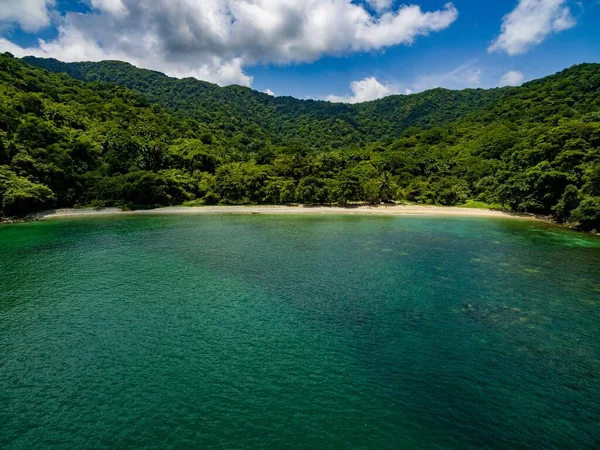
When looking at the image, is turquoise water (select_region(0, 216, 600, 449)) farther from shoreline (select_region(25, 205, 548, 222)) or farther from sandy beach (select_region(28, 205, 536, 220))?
sandy beach (select_region(28, 205, 536, 220))

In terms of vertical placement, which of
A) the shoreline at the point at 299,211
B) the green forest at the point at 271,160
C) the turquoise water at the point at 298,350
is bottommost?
the turquoise water at the point at 298,350

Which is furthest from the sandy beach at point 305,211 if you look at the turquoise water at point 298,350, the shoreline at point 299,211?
the turquoise water at point 298,350

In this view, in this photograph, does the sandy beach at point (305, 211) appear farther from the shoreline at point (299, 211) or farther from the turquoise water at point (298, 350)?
the turquoise water at point (298, 350)

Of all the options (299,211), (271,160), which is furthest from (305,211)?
(271,160)

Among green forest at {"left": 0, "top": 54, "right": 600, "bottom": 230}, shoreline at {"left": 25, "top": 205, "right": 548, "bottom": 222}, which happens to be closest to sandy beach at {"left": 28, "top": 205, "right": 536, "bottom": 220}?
shoreline at {"left": 25, "top": 205, "right": 548, "bottom": 222}

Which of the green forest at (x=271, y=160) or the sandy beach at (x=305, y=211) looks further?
the sandy beach at (x=305, y=211)

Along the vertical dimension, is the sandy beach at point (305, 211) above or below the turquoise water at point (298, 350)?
above

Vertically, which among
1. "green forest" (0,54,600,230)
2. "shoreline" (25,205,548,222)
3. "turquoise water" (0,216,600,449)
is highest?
"green forest" (0,54,600,230)
